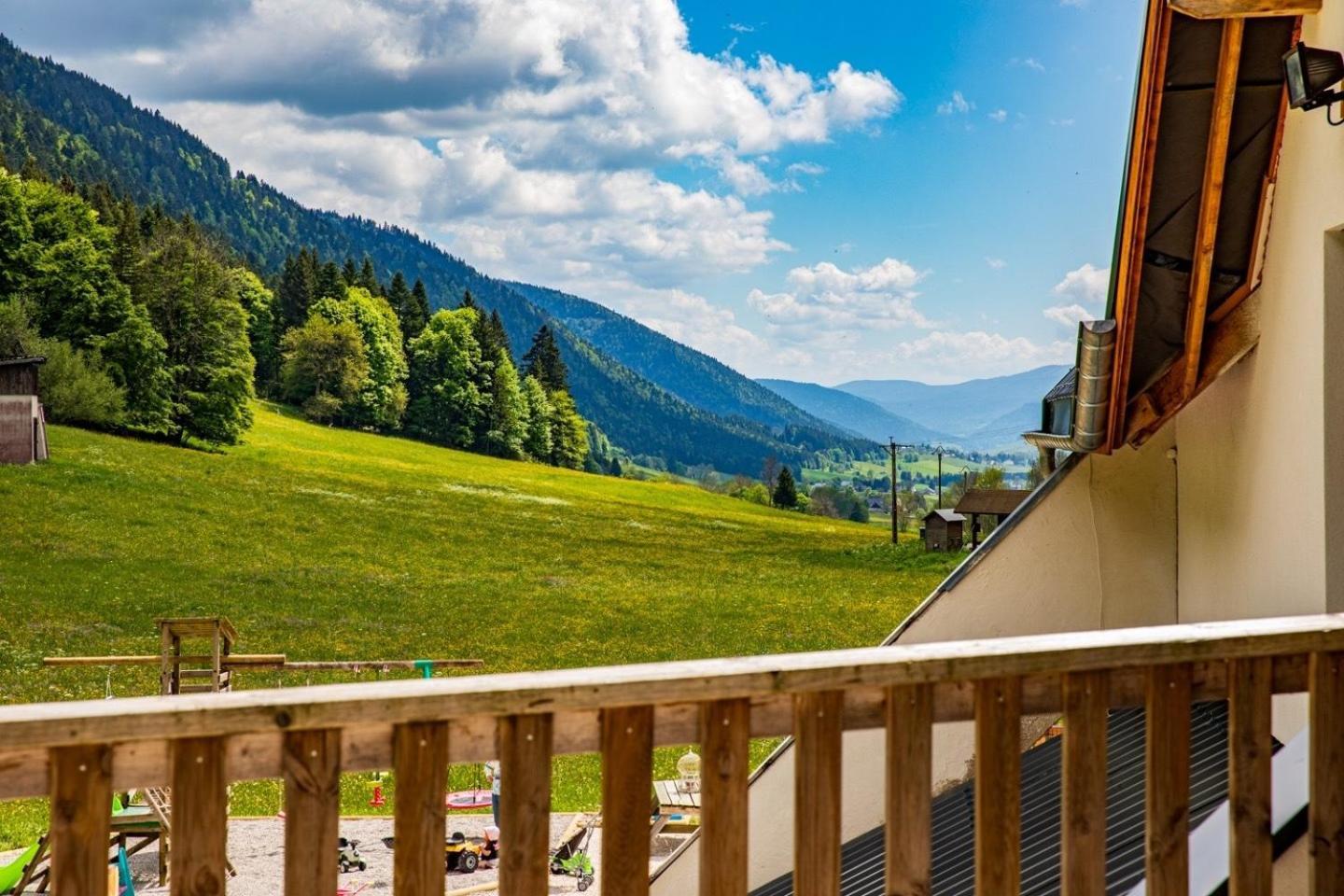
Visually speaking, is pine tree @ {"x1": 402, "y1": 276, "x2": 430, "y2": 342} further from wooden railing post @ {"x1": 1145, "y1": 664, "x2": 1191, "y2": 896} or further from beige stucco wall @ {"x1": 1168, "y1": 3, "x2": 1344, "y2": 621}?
wooden railing post @ {"x1": 1145, "y1": 664, "x2": 1191, "y2": 896}

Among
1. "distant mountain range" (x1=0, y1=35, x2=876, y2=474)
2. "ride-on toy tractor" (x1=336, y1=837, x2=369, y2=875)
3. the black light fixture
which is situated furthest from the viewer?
"distant mountain range" (x1=0, y1=35, x2=876, y2=474)

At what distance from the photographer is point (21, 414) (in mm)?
38875

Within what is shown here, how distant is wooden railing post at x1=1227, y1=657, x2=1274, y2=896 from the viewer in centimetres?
242

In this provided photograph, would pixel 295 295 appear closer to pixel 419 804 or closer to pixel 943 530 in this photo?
pixel 943 530

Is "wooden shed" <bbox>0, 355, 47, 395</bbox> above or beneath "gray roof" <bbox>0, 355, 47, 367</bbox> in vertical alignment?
beneath

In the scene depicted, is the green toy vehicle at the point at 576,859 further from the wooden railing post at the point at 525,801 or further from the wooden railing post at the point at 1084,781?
the wooden railing post at the point at 525,801

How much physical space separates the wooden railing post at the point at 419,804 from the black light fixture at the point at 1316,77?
2929mm

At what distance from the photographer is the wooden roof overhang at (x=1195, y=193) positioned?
4039 millimetres

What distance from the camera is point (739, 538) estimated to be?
1967 inches

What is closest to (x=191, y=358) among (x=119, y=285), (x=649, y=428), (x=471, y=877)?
(x=119, y=285)

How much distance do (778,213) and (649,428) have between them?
139ft

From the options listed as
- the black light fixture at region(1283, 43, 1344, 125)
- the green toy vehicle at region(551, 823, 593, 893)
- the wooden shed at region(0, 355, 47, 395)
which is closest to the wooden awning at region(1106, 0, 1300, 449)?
the black light fixture at region(1283, 43, 1344, 125)

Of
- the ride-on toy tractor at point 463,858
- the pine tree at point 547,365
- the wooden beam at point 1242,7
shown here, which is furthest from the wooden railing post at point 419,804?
the pine tree at point 547,365

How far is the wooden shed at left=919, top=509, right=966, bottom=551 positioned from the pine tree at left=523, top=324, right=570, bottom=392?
109 feet
